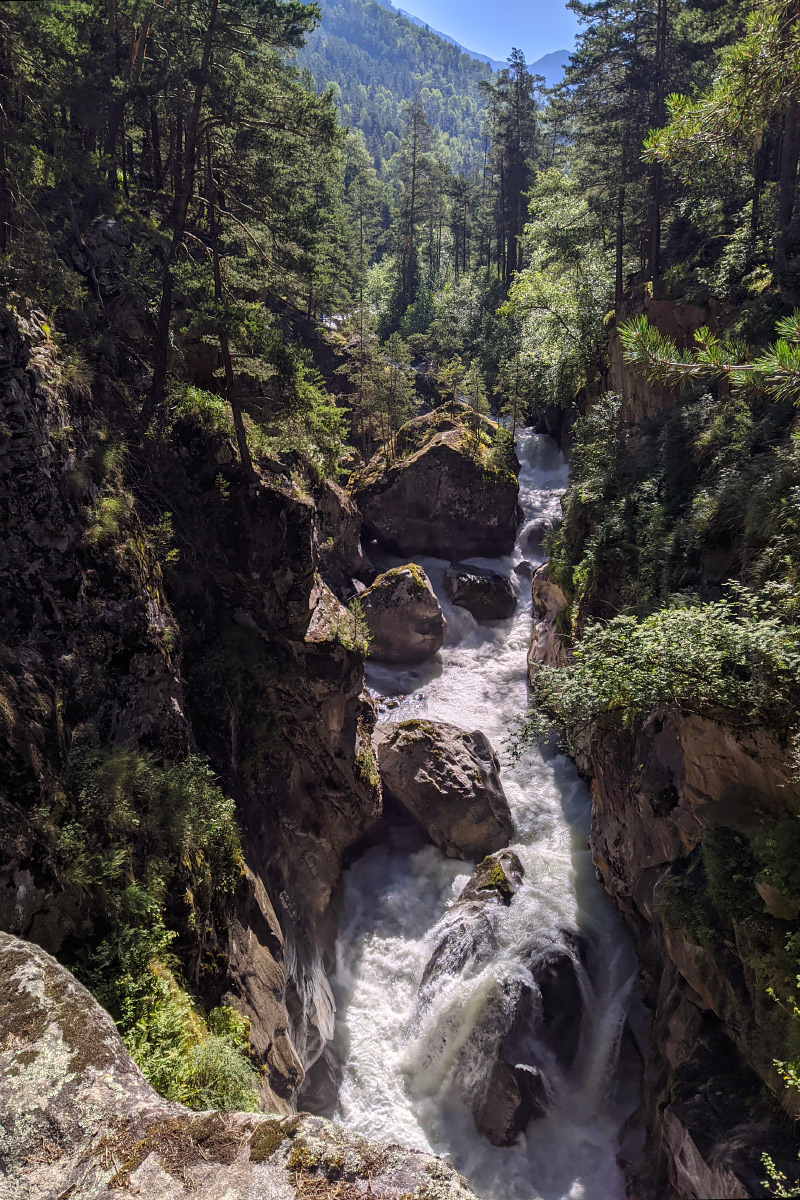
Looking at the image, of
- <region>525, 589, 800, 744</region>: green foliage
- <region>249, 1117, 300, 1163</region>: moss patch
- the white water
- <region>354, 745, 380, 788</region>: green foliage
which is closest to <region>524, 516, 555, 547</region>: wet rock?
the white water

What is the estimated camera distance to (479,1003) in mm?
11250

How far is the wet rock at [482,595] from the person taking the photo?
23.8 metres

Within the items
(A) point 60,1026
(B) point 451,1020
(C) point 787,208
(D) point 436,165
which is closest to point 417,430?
(C) point 787,208

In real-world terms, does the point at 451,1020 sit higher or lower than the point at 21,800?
lower

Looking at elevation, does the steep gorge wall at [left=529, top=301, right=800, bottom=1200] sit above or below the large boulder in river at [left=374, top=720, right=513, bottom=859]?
above

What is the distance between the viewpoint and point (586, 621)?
13719 mm

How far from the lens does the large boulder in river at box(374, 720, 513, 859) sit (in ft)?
49.4

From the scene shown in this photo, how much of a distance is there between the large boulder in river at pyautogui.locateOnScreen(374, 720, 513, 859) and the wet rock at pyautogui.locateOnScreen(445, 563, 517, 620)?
7731 millimetres

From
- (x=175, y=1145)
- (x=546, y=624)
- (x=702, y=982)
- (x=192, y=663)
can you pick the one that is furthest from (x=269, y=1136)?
(x=546, y=624)

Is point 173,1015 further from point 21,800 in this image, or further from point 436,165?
point 436,165

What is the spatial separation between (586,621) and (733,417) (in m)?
5.09

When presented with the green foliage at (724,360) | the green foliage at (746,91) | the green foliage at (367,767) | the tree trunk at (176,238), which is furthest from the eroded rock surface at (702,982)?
the tree trunk at (176,238)

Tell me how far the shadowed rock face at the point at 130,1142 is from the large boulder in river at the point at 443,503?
23.3 metres

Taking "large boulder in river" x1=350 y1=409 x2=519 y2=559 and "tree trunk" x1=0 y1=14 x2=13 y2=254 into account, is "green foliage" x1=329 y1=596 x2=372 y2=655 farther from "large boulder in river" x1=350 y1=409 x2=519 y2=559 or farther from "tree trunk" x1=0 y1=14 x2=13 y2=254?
"large boulder in river" x1=350 y1=409 x2=519 y2=559
